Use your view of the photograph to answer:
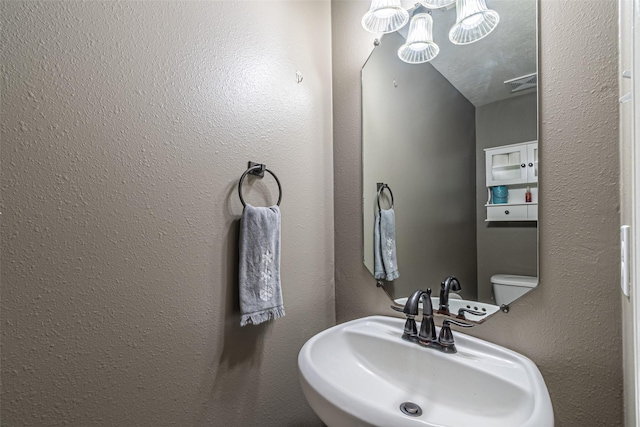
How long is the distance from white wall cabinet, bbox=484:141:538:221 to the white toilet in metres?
0.18

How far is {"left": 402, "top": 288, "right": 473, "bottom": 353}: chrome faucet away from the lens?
893 mm

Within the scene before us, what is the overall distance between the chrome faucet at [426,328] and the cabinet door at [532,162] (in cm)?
47

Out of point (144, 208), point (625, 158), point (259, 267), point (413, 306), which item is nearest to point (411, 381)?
point (413, 306)

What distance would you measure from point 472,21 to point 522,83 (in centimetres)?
28

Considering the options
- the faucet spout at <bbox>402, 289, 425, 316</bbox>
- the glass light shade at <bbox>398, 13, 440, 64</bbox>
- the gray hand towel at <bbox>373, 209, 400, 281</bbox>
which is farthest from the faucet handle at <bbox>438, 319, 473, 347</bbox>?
the glass light shade at <bbox>398, 13, 440, 64</bbox>

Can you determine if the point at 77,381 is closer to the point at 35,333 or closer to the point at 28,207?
the point at 35,333

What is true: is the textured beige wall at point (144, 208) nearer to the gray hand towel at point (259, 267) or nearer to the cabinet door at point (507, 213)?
the gray hand towel at point (259, 267)

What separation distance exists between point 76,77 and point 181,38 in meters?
0.31

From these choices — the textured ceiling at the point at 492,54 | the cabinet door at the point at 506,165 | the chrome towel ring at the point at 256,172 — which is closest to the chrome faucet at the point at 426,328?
the cabinet door at the point at 506,165

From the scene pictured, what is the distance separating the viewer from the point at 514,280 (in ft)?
2.83

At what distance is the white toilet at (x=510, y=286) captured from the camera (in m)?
0.83

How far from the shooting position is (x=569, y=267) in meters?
0.77

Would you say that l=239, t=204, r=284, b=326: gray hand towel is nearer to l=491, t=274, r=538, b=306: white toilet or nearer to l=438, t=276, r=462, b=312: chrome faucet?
l=438, t=276, r=462, b=312: chrome faucet

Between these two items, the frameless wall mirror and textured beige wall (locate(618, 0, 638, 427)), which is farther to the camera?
the frameless wall mirror
